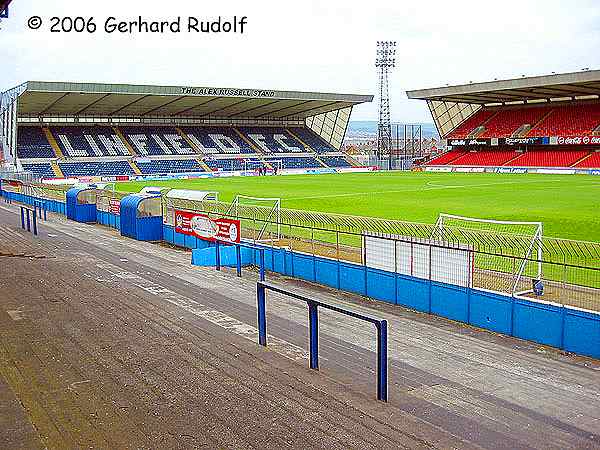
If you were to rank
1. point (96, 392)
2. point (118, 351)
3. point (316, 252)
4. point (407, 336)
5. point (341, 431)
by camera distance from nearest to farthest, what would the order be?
point (341, 431) → point (96, 392) → point (118, 351) → point (407, 336) → point (316, 252)

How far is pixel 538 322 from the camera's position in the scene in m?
11.0

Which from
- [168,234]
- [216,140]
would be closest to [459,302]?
[168,234]

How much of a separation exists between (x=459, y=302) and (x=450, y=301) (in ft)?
0.75

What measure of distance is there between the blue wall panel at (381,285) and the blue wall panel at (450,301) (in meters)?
1.13

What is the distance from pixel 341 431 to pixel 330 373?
2068mm

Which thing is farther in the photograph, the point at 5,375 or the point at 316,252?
the point at 316,252

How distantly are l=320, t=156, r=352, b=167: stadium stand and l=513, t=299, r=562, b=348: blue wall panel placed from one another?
227 feet

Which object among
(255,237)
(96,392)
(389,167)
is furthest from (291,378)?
(389,167)

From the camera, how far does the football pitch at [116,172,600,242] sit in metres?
26.5

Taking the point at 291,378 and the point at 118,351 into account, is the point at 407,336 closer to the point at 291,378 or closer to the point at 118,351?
the point at 291,378

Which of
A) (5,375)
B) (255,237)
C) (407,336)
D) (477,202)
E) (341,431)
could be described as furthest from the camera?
(477,202)

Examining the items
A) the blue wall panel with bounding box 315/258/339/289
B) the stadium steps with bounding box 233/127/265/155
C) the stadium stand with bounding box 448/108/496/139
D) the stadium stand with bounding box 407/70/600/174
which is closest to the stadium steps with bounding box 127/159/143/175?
the stadium steps with bounding box 233/127/265/155

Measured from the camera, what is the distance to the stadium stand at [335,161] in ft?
265

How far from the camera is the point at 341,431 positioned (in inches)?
272
